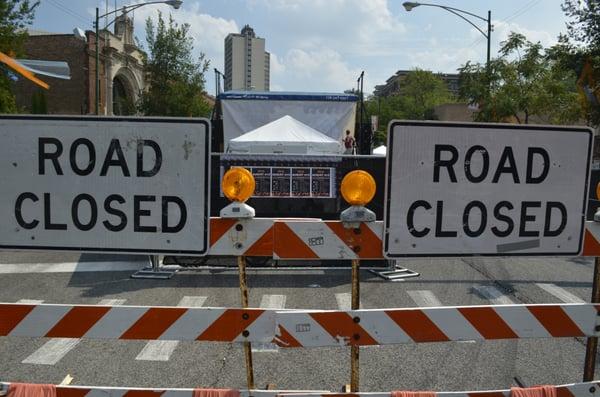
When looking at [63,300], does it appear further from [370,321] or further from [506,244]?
[506,244]

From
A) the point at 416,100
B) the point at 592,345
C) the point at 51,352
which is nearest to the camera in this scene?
the point at 592,345

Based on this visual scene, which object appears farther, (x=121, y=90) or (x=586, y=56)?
(x=121, y=90)

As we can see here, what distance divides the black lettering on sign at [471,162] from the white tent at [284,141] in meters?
9.43

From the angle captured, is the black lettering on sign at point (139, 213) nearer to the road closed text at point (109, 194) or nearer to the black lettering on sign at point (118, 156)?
the road closed text at point (109, 194)

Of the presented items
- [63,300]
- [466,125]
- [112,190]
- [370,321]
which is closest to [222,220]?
[112,190]

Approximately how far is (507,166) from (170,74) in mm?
32701

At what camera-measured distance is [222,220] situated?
10.1ft

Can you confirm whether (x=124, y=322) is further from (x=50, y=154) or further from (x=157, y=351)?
(x=157, y=351)

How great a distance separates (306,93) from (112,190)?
40.3ft

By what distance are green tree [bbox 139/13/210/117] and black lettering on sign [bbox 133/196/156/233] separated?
3120 cm

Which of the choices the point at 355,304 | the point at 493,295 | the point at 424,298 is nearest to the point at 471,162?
the point at 355,304

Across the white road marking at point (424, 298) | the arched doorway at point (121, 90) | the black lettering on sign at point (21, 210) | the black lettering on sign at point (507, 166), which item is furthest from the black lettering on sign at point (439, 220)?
the arched doorway at point (121, 90)

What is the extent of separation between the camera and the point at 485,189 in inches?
124

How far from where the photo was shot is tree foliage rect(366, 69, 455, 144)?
83.9 metres
